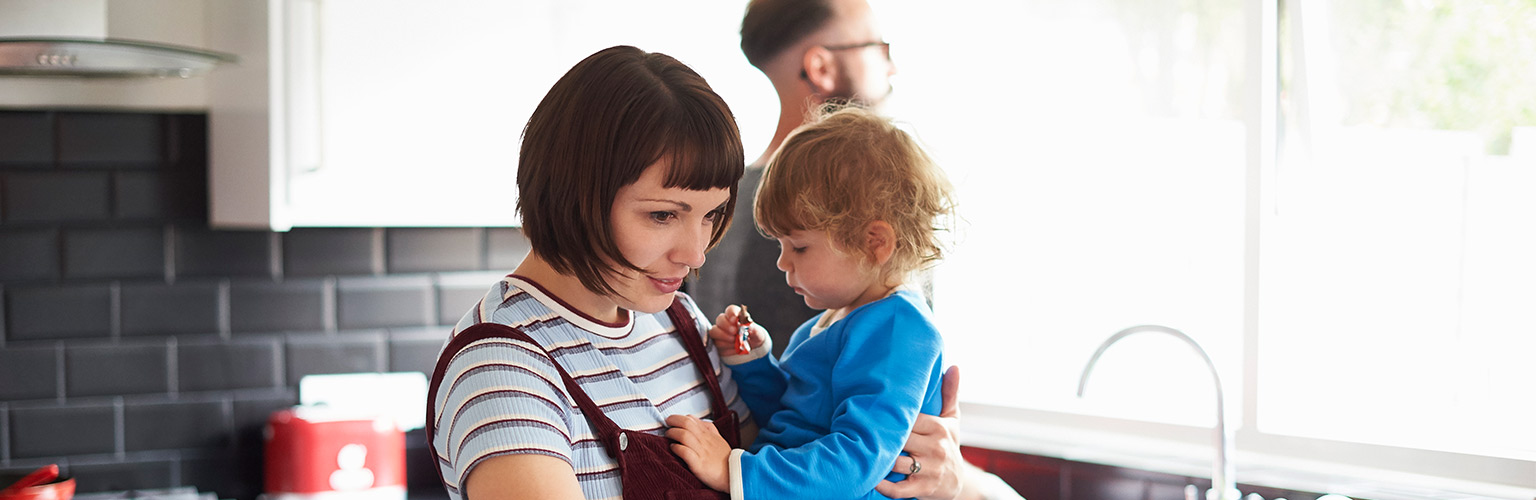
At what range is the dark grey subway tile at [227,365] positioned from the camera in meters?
2.36

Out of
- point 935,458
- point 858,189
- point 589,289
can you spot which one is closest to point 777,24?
point 858,189

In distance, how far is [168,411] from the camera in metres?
2.35

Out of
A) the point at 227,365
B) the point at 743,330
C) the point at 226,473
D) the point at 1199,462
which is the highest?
the point at 743,330

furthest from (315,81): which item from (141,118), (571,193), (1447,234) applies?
(1447,234)

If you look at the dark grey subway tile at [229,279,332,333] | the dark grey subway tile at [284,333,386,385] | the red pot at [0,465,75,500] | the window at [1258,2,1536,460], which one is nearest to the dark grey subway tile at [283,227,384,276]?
the dark grey subway tile at [229,279,332,333]

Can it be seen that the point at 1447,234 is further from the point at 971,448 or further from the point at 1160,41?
the point at 971,448

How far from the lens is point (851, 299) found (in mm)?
1335

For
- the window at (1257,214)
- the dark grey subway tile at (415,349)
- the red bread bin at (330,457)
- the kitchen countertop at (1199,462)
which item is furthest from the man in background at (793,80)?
the dark grey subway tile at (415,349)

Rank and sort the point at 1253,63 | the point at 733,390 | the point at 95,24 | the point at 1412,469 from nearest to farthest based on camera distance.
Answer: the point at 733,390 → the point at 1412,469 → the point at 1253,63 → the point at 95,24

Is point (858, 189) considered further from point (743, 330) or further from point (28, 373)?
point (28, 373)

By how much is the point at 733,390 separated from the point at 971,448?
Answer: 1140 millimetres

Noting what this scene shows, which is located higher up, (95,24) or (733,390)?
(95,24)

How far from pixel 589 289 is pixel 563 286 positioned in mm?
46

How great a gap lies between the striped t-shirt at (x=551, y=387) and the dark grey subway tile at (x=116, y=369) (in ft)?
5.24
